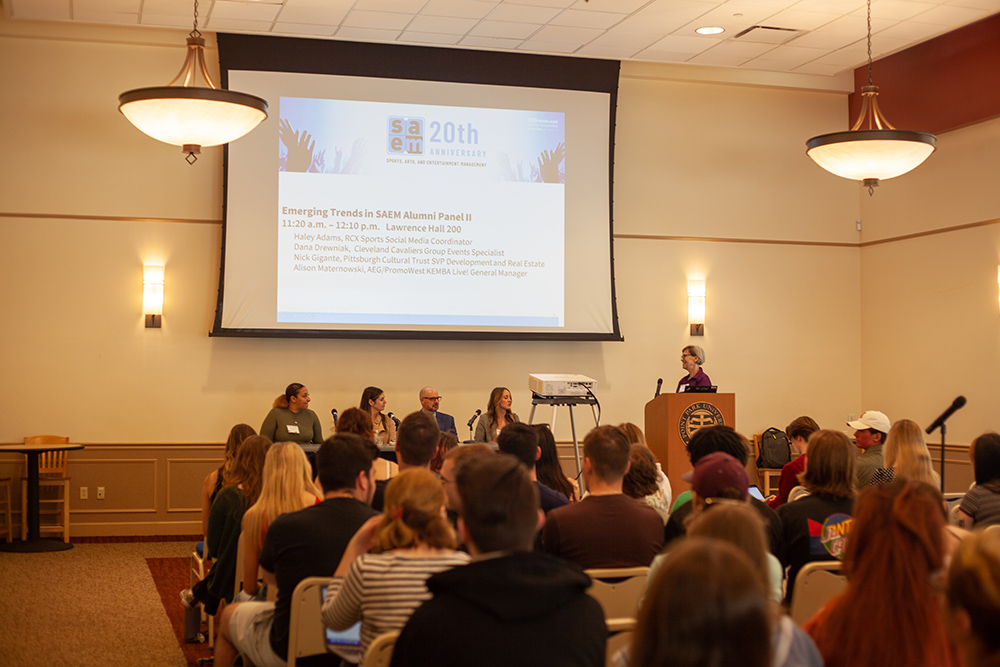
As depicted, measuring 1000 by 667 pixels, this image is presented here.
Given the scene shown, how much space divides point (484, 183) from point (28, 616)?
5148mm

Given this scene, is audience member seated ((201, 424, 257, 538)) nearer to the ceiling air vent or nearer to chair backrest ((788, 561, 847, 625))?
chair backrest ((788, 561, 847, 625))

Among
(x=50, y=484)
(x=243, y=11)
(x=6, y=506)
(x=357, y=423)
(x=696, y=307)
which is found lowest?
(x=6, y=506)

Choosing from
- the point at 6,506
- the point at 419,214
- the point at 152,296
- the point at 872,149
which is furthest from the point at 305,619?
the point at 6,506

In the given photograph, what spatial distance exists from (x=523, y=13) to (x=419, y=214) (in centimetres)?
198

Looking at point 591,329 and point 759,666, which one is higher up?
point 591,329

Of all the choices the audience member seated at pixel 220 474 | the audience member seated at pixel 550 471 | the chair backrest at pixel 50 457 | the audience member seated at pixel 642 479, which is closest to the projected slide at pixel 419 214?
the chair backrest at pixel 50 457

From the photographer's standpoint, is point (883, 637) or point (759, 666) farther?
point (883, 637)

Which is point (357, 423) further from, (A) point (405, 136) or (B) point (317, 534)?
(A) point (405, 136)

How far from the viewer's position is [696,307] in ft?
30.4

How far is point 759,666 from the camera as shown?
1.20 m

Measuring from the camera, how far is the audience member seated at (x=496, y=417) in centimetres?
774

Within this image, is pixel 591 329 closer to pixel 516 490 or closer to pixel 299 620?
pixel 299 620

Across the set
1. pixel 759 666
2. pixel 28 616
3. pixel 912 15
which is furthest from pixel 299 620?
pixel 912 15

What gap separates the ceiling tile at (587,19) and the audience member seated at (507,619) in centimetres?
667
